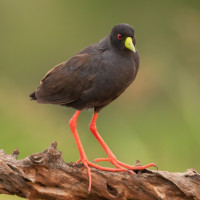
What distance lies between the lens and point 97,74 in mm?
3713

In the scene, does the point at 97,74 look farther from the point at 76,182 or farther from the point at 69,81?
the point at 76,182

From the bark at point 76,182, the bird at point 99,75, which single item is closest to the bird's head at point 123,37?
the bird at point 99,75

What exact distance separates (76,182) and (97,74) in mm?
1004

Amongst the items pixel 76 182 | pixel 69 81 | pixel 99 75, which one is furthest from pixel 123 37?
pixel 76 182

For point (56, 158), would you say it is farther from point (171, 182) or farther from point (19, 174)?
point (171, 182)

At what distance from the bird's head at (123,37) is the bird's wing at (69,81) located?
24 cm

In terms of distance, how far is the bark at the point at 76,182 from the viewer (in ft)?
10.6

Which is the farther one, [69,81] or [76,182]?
[69,81]

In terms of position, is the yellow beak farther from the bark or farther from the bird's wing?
the bark

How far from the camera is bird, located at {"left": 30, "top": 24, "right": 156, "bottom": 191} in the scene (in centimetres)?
368

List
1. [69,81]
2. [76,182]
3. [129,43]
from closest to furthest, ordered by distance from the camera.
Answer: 1. [76,182]
2. [129,43]
3. [69,81]

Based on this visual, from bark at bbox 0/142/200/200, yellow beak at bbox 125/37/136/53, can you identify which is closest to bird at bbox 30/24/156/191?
yellow beak at bbox 125/37/136/53

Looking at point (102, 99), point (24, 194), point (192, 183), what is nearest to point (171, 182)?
point (192, 183)

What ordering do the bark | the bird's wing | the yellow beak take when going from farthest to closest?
the bird's wing, the yellow beak, the bark
